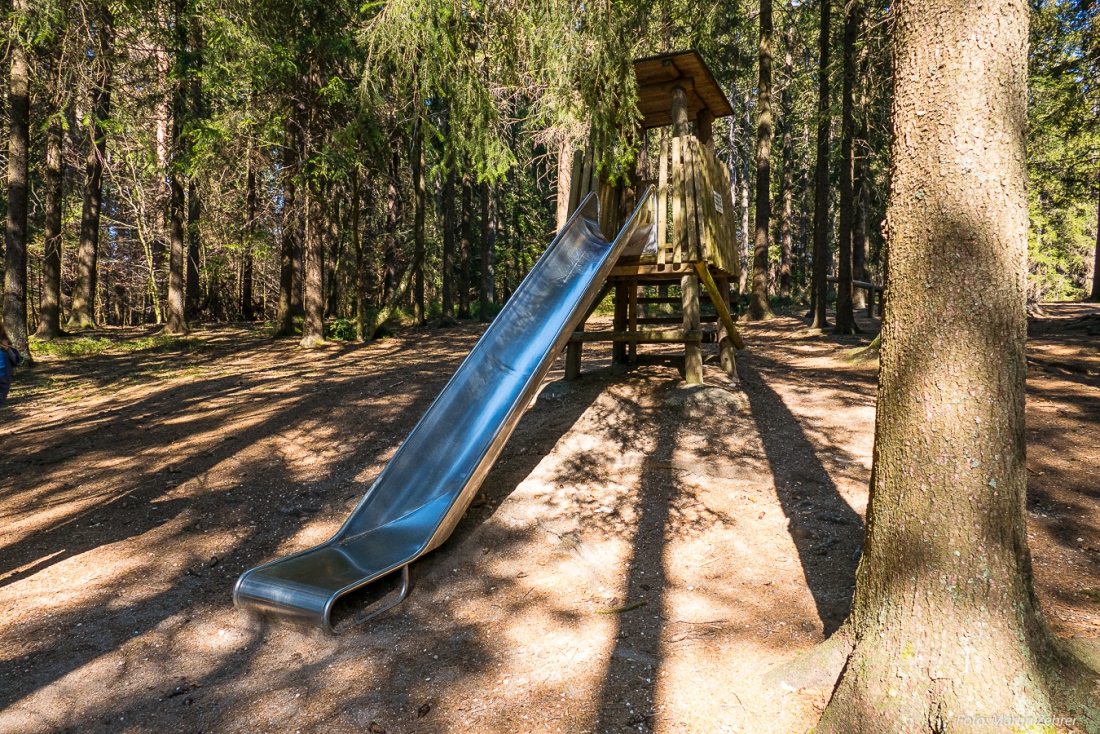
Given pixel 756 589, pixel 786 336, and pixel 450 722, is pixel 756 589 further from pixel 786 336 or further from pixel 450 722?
pixel 786 336

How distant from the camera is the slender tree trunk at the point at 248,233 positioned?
1652 centimetres

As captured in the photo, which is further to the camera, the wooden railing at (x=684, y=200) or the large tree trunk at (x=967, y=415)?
the wooden railing at (x=684, y=200)

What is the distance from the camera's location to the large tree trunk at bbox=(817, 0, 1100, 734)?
2.30 meters

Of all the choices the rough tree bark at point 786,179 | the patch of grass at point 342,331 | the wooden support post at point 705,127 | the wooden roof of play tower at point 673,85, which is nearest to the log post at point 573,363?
the wooden roof of play tower at point 673,85

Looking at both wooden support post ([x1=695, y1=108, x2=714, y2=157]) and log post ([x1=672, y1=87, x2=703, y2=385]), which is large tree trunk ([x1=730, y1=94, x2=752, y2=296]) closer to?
wooden support post ([x1=695, y1=108, x2=714, y2=157])

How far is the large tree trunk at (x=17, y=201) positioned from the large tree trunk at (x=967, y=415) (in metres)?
14.3

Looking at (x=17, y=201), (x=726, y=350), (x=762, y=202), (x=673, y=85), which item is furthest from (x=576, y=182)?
(x=17, y=201)

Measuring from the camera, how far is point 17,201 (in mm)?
11578

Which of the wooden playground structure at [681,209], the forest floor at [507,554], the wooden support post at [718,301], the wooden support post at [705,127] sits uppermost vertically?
the wooden support post at [705,127]

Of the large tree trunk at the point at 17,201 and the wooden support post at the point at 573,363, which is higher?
the large tree trunk at the point at 17,201

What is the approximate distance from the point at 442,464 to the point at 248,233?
14392 mm

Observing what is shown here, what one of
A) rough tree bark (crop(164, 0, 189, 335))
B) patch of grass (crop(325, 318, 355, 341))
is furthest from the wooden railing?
patch of grass (crop(325, 318, 355, 341))

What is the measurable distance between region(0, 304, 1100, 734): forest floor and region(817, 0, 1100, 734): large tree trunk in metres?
0.66

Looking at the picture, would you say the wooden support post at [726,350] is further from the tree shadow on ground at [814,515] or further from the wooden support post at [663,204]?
the wooden support post at [663,204]
